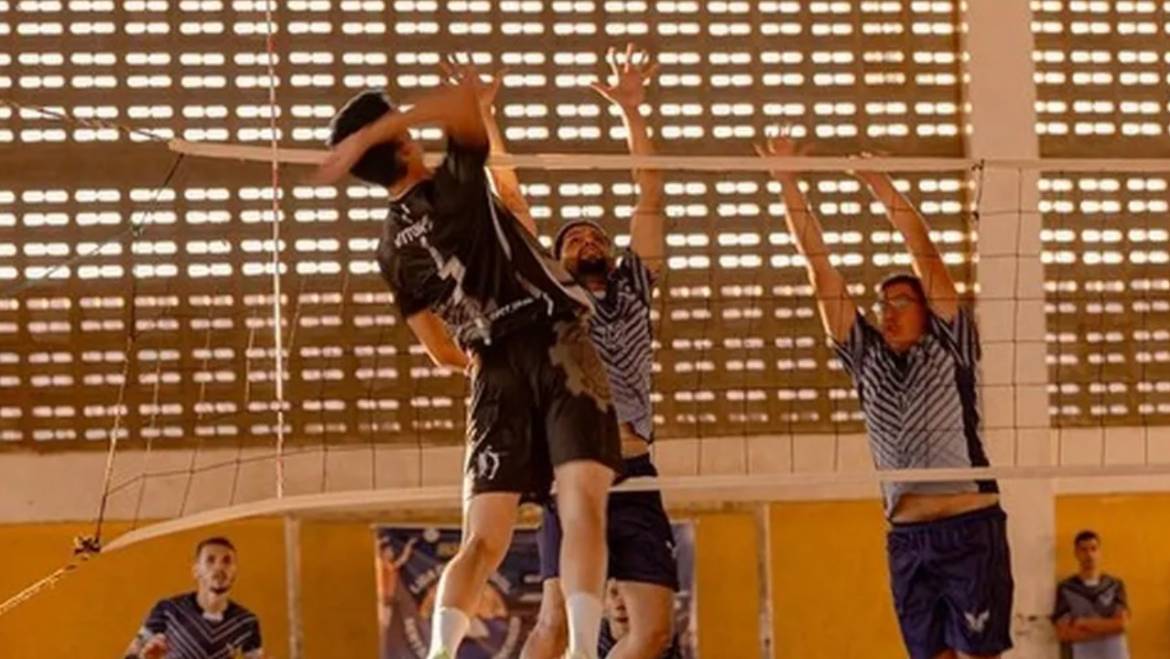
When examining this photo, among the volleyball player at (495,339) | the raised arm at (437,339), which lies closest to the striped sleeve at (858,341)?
the raised arm at (437,339)

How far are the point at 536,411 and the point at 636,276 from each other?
6.62ft

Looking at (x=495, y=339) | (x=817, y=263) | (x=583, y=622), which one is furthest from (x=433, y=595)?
(x=583, y=622)

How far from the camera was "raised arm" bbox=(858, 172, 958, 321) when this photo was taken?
7.59 metres

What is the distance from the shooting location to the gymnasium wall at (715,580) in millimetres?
10023

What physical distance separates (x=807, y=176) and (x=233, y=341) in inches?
113

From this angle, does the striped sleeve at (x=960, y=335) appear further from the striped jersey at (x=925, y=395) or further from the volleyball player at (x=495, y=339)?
the volleyball player at (x=495, y=339)

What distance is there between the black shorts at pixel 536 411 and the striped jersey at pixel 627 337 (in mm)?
1802

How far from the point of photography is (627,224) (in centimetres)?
1052

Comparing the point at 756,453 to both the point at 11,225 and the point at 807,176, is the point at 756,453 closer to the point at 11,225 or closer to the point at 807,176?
the point at 807,176

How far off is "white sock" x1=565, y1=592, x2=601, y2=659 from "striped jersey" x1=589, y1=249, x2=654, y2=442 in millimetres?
2168

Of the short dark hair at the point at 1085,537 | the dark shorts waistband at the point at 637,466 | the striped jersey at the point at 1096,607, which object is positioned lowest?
the striped jersey at the point at 1096,607

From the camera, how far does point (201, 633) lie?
9297mm

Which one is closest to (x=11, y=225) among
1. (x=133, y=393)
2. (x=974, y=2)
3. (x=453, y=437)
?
(x=133, y=393)

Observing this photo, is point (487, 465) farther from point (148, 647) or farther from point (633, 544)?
point (148, 647)
